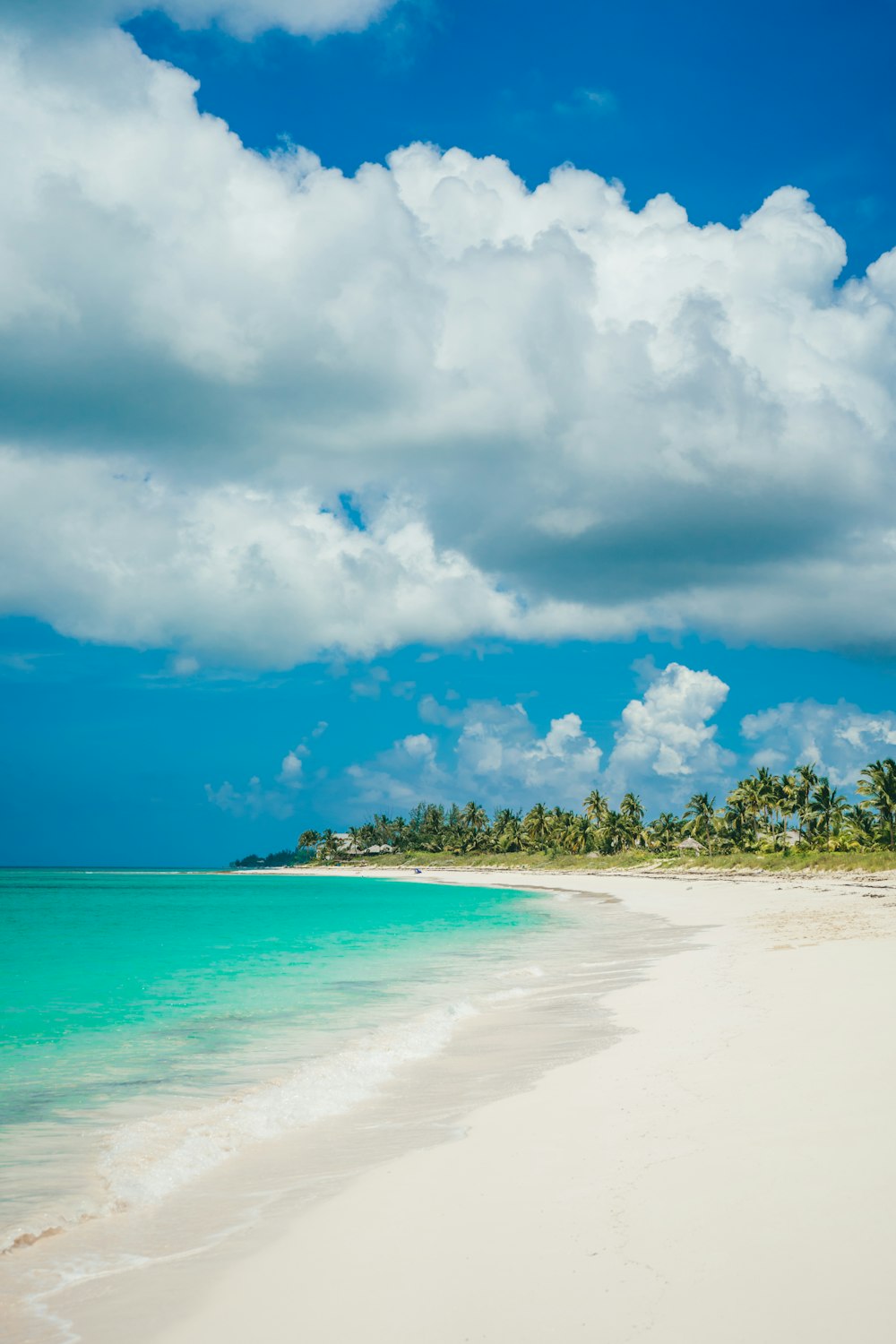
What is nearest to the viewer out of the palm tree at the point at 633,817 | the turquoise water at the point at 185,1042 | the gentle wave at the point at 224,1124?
the gentle wave at the point at 224,1124

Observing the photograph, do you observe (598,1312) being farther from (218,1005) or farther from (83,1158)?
(218,1005)

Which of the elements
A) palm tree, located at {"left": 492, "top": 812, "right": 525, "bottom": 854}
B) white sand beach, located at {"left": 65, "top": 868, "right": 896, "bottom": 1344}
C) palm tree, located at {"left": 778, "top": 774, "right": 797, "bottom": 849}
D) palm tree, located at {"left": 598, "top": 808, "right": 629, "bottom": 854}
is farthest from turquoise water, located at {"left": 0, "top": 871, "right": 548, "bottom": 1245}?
palm tree, located at {"left": 492, "top": 812, "right": 525, "bottom": 854}

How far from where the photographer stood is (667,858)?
9600cm

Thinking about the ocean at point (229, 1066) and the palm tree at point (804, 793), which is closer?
the ocean at point (229, 1066)

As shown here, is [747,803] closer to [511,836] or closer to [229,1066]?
[511,836]

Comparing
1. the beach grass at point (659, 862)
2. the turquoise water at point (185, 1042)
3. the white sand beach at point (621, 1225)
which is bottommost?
the beach grass at point (659, 862)

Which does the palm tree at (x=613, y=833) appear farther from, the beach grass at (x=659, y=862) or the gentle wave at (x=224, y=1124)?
the gentle wave at (x=224, y=1124)

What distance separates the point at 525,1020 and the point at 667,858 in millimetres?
85797

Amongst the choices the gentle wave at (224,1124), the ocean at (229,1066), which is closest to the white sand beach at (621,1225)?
the ocean at (229,1066)

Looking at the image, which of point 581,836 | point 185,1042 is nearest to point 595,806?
point 581,836

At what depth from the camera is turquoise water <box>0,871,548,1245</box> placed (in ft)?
27.6

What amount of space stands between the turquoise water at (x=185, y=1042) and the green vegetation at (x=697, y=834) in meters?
45.3

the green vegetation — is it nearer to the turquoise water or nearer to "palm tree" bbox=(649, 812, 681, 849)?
"palm tree" bbox=(649, 812, 681, 849)

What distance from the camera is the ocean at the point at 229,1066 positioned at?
7.06 meters
